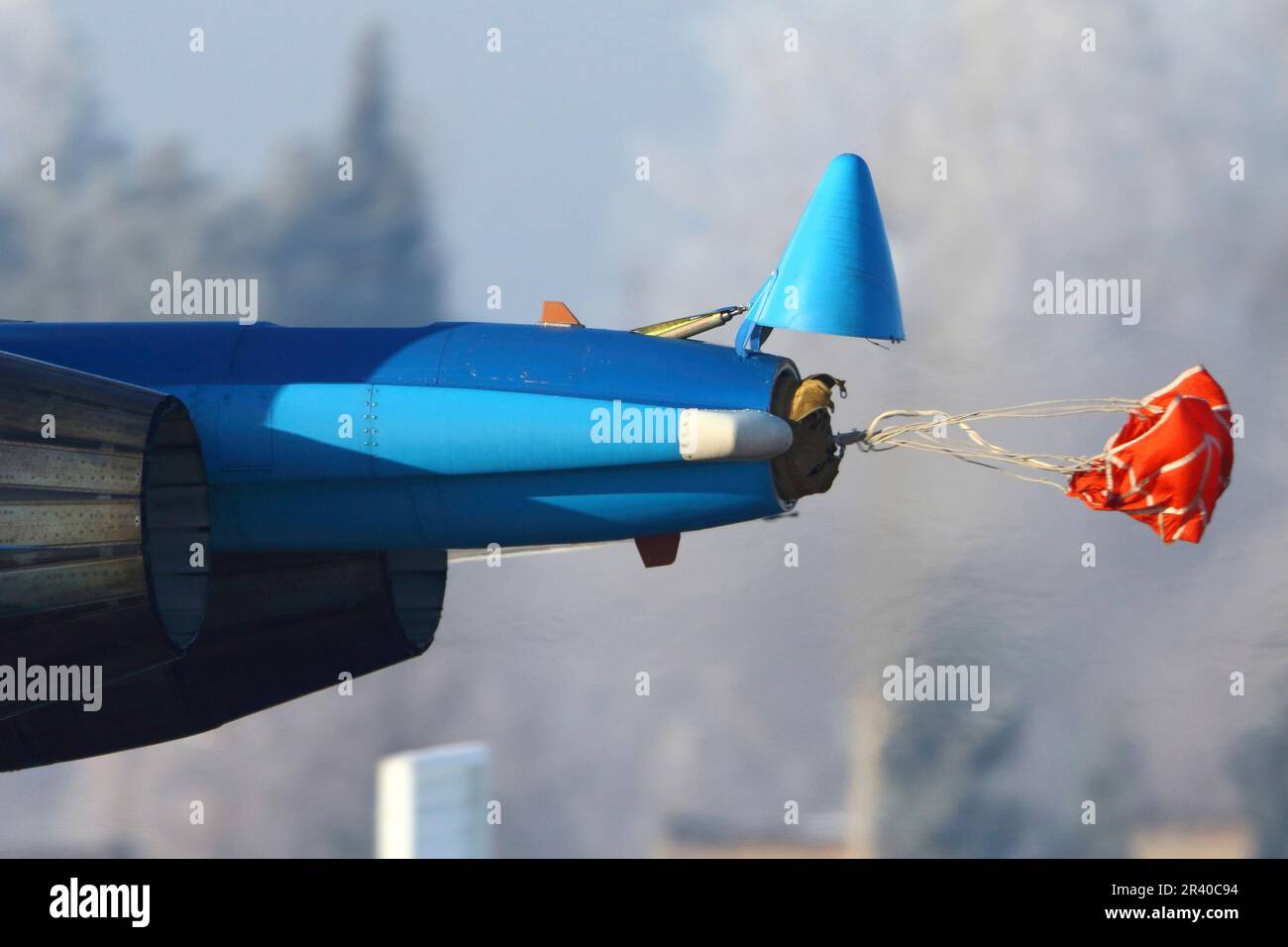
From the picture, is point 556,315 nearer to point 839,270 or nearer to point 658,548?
point 658,548

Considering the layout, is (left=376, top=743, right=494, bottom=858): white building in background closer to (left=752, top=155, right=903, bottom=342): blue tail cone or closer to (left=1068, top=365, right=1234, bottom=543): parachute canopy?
(left=752, top=155, right=903, bottom=342): blue tail cone

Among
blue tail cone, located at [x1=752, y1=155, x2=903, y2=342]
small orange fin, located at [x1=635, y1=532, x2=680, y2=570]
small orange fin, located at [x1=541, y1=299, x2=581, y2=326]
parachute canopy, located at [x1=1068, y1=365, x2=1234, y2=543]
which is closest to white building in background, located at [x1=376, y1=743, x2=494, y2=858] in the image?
small orange fin, located at [x1=635, y1=532, x2=680, y2=570]

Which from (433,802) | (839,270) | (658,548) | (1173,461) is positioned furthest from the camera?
(658,548)

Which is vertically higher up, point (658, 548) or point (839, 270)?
point (839, 270)

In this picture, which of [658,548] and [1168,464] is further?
[658,548]

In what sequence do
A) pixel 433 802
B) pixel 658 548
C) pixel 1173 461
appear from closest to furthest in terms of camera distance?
pixel 433 802, pixel 1173 461, pixel 658 548

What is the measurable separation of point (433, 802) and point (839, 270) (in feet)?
28.2

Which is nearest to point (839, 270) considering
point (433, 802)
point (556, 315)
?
point (556, 315)

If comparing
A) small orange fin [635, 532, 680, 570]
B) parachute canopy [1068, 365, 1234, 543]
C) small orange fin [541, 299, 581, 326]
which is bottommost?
small orange fin [635, 532, 680, 570]

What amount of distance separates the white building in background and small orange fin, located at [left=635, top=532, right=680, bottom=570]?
Result: 24.5 ft

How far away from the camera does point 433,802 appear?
12.1 m

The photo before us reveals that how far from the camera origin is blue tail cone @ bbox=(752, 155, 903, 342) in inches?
739
